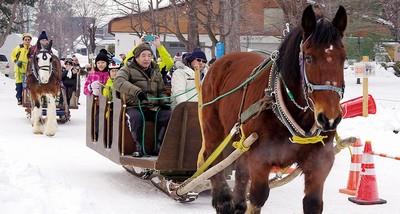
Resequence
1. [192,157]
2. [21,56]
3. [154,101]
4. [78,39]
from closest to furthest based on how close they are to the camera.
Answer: [192,157] < [154,101] < [21,56] < [78,39]

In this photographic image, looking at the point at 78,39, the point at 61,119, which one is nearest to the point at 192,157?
the point at 61,119

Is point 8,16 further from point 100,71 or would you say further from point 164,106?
point 164,106

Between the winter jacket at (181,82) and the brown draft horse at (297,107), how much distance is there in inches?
74.6

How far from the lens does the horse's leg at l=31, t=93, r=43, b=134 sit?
1400 cm

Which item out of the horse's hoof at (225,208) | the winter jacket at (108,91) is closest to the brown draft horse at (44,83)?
the winter jacket at (108,91)

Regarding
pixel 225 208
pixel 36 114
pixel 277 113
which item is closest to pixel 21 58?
pixel 36 114

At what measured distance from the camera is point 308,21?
4.27 metres

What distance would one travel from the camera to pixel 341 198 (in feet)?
24.1

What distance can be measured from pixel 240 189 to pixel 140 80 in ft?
8.49

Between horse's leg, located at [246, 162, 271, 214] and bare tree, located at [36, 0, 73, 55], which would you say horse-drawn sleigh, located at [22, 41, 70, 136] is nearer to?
horse's leg, located at [246, 162, 271, 214]

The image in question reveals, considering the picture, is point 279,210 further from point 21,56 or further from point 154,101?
point 21,56

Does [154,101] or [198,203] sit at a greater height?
[154,101]

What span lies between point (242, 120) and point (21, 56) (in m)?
12.1

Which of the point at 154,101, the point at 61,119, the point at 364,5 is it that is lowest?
the point at 61,119
